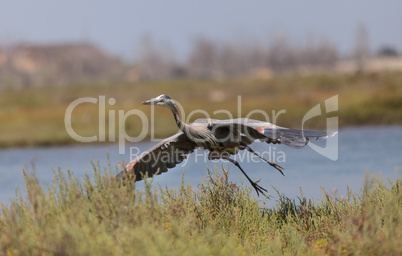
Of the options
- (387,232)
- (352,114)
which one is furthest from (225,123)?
(352,114)

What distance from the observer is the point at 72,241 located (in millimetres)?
6293

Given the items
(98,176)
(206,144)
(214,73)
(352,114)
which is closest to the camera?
(98,176)

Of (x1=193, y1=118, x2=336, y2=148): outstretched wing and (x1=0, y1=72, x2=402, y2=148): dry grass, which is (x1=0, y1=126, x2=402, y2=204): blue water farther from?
(x1=193, y1=118, x2=336, y2=148): outstretched wing

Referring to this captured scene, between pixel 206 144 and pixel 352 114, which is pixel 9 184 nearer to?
pixel 206 144

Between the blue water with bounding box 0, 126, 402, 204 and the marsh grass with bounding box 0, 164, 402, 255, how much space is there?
3.43m

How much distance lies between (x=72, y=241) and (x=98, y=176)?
4.56ft

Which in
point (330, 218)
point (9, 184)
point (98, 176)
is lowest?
Result: point (9, 184)

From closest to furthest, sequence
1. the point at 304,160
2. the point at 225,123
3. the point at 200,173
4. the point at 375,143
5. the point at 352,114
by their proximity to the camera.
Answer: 1. the point at 225,123
2. the point at 200,173
3. the point at 304,160
4. the point at 375,143
5. the point at 352,114

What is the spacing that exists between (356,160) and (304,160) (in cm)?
159

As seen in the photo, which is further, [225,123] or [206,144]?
[206,144]

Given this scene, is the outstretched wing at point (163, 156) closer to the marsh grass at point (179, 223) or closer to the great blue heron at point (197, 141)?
the great blue heron at point (197, 141)

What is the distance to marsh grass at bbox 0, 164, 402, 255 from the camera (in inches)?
255

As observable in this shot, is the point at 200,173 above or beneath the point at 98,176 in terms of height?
beneath

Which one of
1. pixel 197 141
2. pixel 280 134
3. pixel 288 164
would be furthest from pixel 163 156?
pixel 288 164
